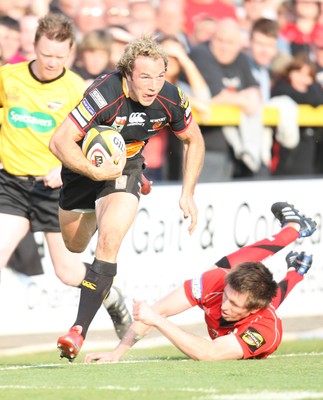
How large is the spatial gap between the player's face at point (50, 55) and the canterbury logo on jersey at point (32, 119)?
13.1 inches

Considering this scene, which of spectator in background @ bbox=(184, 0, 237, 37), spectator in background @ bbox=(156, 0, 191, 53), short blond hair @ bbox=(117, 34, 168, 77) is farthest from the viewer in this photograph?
spectator in background @ bbox=(184, 0, 237, 37)

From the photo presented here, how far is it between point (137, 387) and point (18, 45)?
215 inches

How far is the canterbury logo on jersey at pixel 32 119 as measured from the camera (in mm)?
9000

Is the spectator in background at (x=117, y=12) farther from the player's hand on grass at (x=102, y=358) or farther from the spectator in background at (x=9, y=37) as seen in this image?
the player's hand on grass at (x=102, y=358)

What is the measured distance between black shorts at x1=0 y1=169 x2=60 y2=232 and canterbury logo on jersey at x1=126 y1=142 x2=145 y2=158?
1.39 metres

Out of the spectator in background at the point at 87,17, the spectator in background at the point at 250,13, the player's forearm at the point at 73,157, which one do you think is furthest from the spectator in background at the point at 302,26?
the player's forearm at the point at 73,157

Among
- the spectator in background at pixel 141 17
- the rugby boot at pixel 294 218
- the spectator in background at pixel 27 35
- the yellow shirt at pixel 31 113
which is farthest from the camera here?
the spectator in background at pixel 141 17

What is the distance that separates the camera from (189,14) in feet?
42.0

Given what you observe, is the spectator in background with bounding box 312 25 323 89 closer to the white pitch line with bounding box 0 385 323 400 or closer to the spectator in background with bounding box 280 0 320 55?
the spectator in background with bounding box 280 0 320 55

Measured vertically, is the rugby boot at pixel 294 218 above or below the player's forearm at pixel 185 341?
above

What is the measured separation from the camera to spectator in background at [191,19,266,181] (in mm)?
12453

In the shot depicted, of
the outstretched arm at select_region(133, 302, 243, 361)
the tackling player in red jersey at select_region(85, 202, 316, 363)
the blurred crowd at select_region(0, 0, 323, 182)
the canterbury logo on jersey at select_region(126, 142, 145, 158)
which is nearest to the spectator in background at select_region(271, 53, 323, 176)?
the blurred crowd at select_region(0, 0, 323, 182)

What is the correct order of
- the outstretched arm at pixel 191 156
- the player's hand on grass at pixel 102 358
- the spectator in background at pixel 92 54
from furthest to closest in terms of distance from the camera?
the spectator in background at pixel 92 54
the outstretched arm at pixel 191 156
the player's hand on grass at pixel 102 358

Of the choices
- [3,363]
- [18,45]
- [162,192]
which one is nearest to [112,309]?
[3,363]
